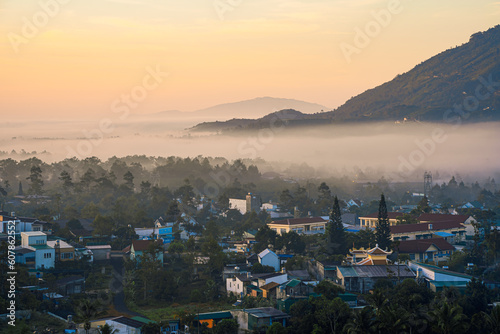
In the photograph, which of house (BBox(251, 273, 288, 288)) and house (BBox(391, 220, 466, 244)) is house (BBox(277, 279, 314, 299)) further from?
house (BBox(391, 220, 466, 244))

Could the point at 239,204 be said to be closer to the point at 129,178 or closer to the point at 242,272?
the point at 129,178

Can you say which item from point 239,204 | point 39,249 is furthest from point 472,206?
point 39,249

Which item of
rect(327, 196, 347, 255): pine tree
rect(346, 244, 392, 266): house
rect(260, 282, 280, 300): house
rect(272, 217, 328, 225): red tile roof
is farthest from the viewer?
rect(272, 217, 328, 225): red tile roof

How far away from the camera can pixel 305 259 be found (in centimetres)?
4756

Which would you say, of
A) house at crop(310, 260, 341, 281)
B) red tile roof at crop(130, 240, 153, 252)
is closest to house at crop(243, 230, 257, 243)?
red tile roof at crop(130, 240, 153, 252)

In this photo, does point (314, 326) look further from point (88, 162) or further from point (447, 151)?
point (447, 151)

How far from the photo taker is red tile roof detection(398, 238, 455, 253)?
169ft

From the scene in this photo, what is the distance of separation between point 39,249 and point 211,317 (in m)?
14.3

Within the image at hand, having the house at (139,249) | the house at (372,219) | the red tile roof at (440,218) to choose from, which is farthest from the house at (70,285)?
the red tile roof at (440,218)

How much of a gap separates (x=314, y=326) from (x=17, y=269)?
17.3 metres

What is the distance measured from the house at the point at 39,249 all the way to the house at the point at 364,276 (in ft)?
58.2

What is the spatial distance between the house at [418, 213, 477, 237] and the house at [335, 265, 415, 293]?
67.8ft

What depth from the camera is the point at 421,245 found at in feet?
170

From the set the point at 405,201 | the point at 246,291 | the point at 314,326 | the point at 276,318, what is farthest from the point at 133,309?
the point at 405,201
